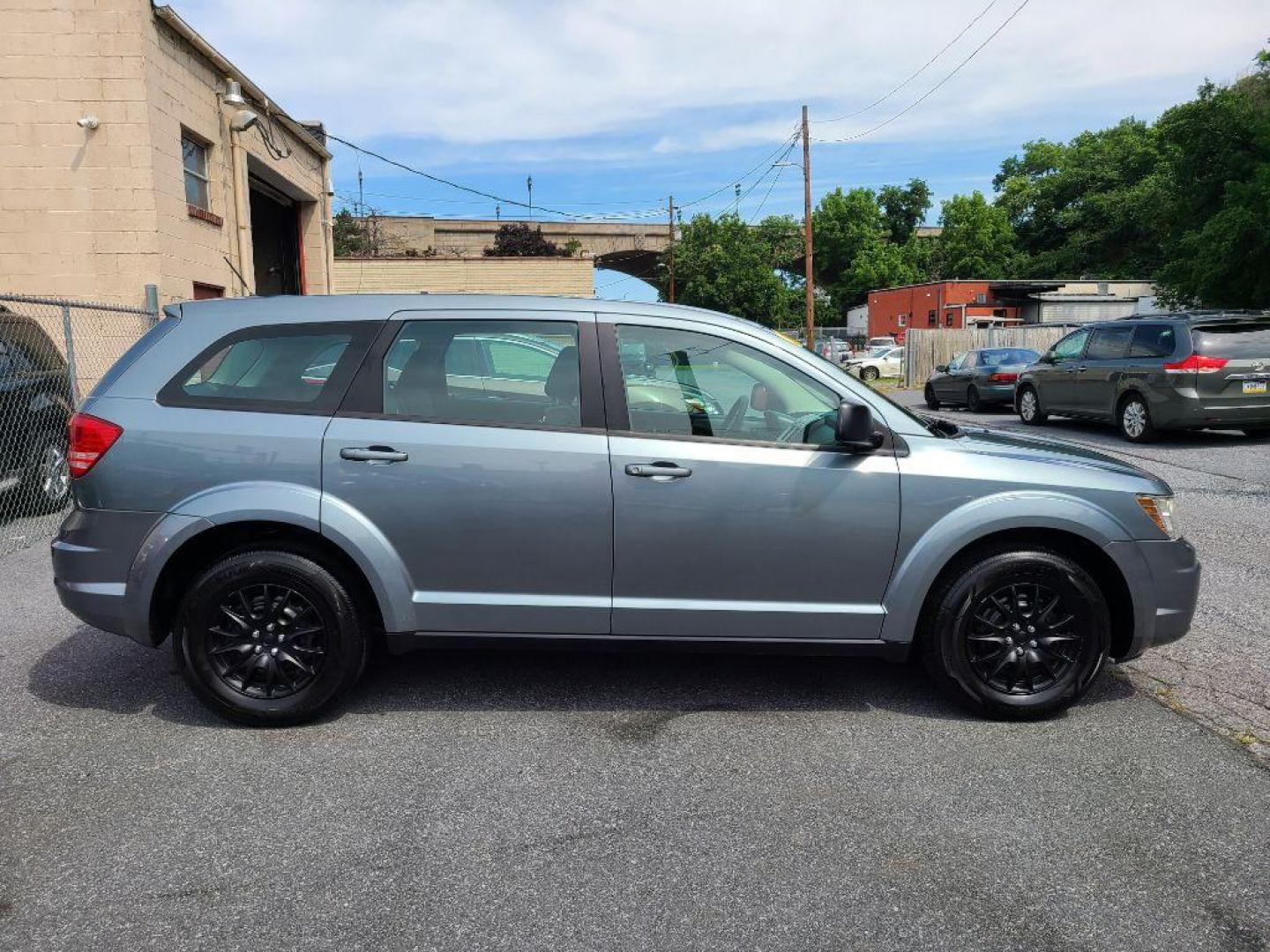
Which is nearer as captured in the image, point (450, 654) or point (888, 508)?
point (888, 508)

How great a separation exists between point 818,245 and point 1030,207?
61.2ft

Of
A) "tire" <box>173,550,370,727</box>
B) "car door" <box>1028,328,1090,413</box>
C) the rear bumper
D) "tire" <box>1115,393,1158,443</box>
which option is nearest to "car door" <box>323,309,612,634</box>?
"tire" <box>173,550,370,727</box>

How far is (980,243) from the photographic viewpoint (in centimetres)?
8169

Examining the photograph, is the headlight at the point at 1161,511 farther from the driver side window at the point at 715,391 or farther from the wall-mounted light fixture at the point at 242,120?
the wall-mounted light fixture at the point at 242,120

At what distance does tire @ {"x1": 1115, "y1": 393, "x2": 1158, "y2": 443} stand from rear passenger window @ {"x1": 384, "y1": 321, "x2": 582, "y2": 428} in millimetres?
10973

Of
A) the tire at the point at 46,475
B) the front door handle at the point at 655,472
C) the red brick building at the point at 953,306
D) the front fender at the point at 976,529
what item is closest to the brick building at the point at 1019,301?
the red brick building at the point at 953,306

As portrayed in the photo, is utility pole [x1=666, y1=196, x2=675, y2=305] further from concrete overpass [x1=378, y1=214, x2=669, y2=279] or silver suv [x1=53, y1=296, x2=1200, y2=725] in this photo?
silver suv [x1=53, y1=296, x2=1200, y2=725]

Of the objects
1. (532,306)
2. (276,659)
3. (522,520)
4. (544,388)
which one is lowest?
(276,659)

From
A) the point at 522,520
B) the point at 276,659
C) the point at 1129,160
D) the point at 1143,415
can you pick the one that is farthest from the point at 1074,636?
the point at 1129,160

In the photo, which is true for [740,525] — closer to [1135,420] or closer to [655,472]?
[655,472]

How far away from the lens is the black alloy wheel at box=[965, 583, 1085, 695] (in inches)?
157

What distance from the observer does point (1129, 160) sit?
236 ft

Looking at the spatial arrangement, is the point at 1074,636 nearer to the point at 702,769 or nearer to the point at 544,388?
the point at 702,769

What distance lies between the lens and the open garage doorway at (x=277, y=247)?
855 inches
